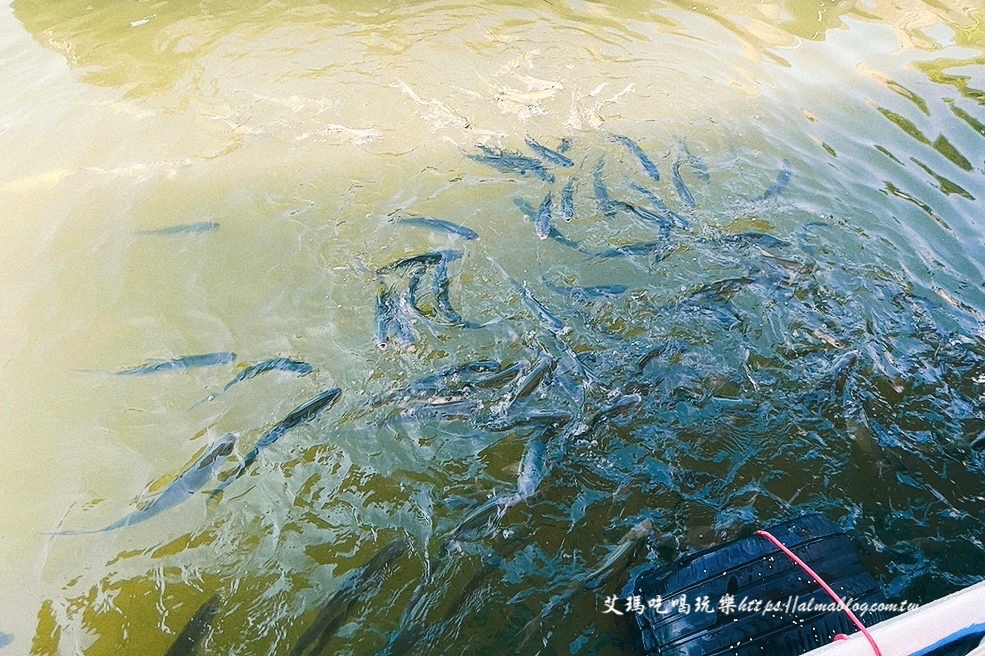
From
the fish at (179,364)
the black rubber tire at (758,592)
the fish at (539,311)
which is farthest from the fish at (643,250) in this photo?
the fish at (179,364)

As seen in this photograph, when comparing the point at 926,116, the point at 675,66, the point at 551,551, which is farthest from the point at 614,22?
the point at 551,551

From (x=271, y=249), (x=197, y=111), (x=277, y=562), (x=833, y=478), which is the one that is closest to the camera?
(x=277, y=562)

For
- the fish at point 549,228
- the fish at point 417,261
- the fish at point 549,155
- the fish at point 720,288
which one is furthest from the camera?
the fish at point 549,155

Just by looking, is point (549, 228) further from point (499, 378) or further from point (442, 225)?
point (499, 378)

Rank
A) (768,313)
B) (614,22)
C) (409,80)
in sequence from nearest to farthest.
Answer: (768,313)
(409,80)
(614,22)

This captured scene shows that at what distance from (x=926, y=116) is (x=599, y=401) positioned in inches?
218

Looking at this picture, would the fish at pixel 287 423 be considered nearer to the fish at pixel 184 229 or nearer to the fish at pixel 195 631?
Result: the fish at pixel 195 631

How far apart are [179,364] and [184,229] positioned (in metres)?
1.55

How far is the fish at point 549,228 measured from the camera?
4931mm

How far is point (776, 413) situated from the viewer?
3.67 meters

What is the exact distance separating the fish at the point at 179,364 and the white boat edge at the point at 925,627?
141 inches

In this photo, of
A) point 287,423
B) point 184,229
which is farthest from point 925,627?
point 184,229

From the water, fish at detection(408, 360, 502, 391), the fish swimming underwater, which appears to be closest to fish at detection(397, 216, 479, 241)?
the water

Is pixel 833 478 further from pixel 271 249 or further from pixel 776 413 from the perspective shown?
pixel 271 249
